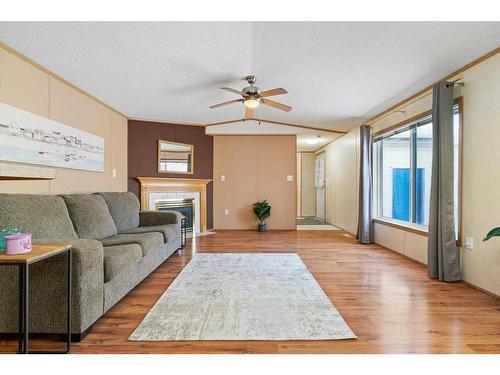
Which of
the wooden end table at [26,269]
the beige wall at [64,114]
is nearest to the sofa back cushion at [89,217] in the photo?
the beige wall at [64,114]

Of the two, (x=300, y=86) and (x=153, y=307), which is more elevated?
(x=300, y=86)

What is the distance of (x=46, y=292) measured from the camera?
71.2 inches

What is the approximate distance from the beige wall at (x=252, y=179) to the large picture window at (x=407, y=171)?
209 cm

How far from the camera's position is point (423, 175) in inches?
157

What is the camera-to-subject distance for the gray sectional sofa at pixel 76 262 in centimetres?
180

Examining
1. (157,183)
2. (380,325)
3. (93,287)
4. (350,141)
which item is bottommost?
(380,325)

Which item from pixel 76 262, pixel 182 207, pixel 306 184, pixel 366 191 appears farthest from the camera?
pixel 306 184

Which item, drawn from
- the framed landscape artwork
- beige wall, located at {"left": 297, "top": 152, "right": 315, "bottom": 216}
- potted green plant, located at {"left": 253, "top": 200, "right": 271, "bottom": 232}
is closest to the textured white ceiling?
the framed landscape artwork

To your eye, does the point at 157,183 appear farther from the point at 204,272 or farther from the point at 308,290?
the point at 308,290

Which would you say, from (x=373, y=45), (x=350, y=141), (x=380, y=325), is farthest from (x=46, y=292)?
(x=350, y=141)

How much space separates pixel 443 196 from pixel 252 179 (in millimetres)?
4157

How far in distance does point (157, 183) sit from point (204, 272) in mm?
2881

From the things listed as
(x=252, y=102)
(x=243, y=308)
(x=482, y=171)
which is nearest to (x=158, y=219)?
(x=252, y=102)

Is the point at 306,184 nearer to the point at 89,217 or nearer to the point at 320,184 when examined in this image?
the point at 320,184
